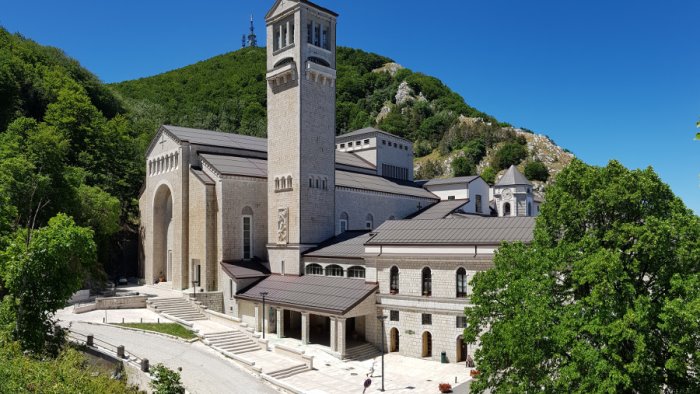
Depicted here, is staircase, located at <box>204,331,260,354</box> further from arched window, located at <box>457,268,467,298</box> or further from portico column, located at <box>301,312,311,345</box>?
arched window, located at <box>457,268,467,298</box>

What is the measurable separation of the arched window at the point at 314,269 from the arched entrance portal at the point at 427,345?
10100mm

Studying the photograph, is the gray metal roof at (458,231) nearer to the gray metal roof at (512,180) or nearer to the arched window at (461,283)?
the arched window at (461,283)

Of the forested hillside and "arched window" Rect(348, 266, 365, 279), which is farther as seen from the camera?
the forested hillside

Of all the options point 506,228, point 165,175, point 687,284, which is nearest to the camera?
point 687,284

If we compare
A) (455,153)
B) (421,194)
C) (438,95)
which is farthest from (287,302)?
(438,95)

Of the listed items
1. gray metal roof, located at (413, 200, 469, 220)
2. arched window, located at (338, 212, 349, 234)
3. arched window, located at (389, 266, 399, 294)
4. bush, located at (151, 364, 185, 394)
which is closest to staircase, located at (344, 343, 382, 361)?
arched window, located at (389, 266, 399, 294)

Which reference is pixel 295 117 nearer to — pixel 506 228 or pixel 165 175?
pixel 165 175

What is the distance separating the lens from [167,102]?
111 meters

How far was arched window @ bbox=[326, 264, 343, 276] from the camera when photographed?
35094 mm

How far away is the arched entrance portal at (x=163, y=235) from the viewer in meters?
47.1

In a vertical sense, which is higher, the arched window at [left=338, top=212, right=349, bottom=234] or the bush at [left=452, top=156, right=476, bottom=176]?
the bush at [left=452, top=156, right=476, bottom=176]

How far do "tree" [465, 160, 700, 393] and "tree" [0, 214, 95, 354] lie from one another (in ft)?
66.6

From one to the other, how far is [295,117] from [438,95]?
388ft

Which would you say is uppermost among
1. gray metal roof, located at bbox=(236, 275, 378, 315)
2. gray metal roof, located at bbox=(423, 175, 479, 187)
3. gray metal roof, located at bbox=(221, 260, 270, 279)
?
gray metal roof, located at bbox=(423, 175, 479, 187)
